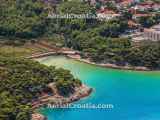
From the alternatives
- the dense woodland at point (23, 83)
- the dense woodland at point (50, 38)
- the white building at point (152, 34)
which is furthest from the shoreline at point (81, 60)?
the white building at point (152, 34)

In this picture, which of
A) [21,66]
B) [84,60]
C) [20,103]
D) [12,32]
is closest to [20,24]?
[12,32]

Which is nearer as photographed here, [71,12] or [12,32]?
[12,32]

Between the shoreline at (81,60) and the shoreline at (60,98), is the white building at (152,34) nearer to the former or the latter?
the shoreline at (81,60)

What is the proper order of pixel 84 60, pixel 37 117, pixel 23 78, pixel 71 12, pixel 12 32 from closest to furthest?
pixel 37 117 → pixel 23 78 → pixel 84 60 → pixel 12 32 → pixel 71 12

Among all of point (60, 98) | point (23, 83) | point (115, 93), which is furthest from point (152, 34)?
point (23, 83)

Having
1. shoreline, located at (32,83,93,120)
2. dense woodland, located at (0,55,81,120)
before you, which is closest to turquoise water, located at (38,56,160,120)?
shoreline, located at (32,83,93,120)

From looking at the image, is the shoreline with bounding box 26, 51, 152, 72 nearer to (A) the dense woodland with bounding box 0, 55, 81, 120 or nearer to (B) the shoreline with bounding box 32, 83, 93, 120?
(A) the dense woodland with bounding box 0, 55, 81, 120

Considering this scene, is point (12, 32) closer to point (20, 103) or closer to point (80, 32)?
point (80, 32)

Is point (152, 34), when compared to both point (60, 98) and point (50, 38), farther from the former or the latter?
point (60, 98)
